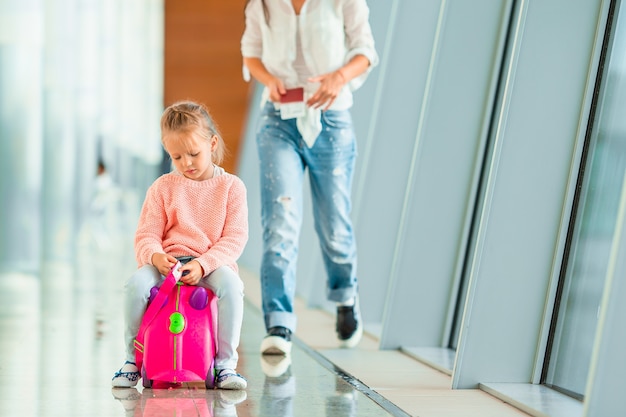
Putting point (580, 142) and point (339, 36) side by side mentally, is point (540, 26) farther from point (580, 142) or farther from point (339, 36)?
point (339, 36)

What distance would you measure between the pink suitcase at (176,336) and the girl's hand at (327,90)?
835 mm

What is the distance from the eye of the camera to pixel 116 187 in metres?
11.3

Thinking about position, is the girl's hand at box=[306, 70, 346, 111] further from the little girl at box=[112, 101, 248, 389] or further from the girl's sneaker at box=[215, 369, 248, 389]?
the girl's sneaker at box=[215, 369, 248, 389]

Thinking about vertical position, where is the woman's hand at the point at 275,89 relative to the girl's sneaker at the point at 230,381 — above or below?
above

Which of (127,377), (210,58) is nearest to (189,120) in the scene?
(127,377)

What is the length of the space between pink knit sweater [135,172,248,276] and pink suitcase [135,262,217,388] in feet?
0.46

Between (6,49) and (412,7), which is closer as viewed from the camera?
(412,7)

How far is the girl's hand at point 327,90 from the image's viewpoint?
3.04 meters

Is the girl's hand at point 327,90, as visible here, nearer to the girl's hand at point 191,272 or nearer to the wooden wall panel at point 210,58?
the girl's hand at point 191,272

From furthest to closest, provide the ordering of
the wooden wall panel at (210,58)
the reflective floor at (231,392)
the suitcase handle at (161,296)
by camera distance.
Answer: the wooden wall panel at (210,58), the suitcase handle at (161,296), the reflective floor at (231,392)

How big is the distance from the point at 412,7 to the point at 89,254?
565cm

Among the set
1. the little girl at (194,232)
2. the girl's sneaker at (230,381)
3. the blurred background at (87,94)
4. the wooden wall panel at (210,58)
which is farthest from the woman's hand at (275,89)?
the wooden wall panel at (210,58)

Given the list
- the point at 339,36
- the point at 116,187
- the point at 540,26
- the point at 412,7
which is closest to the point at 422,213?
the point at 339,36

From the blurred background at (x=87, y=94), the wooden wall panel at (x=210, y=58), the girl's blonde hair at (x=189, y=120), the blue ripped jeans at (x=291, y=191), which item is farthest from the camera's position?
the wooden wall panel at (x=210, y=58)
